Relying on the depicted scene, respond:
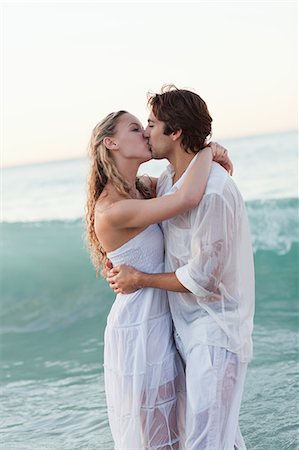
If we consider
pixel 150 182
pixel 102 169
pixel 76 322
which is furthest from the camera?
pixel 76 322

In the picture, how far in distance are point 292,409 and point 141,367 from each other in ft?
7.31

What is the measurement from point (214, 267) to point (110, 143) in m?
0.70

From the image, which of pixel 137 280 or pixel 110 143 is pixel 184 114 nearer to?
pixel 110 143

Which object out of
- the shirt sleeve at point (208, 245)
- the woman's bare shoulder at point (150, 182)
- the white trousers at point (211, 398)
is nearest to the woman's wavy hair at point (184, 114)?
the shirt sleeve at point (208, 245)

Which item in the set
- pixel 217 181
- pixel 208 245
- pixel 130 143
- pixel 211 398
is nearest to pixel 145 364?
pixel 211 398

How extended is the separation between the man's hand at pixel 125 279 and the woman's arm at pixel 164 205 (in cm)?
19

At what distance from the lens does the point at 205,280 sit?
3566 mm

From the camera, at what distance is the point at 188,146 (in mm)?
3666

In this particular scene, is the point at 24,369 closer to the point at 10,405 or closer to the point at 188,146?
the point at 10,405

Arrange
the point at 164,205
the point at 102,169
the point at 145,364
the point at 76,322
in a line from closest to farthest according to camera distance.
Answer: the point at 164,205 < the point at 145,364 < the point at 102,169 < the point at 76,322

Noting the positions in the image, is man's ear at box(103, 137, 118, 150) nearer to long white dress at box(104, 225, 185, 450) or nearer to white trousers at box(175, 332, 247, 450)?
long white dress at box(104, 225, 185, 450)

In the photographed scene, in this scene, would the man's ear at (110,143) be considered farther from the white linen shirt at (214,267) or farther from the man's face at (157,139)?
the white linen shirt at (214,267)

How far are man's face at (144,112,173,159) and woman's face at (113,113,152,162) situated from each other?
0.03 meters

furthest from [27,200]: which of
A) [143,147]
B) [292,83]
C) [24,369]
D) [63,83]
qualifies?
[143,147]
